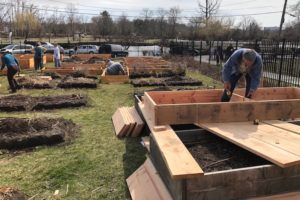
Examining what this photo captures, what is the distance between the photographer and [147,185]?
4391 mm

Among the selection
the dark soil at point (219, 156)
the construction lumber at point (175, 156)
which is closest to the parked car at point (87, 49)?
the dark soil at point (219, 156)

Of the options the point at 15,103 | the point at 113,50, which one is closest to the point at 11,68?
the point at 15,103

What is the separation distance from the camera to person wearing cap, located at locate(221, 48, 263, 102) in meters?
5.75

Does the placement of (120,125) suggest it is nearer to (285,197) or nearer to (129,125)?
(129,125)

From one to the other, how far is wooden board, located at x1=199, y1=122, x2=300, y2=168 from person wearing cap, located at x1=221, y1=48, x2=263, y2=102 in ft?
3.91

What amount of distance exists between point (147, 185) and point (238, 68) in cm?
299

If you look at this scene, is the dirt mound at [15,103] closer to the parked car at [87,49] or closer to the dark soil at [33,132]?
the dark soil at [33,132]

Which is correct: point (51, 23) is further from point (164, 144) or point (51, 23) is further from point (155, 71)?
point (164, 144)

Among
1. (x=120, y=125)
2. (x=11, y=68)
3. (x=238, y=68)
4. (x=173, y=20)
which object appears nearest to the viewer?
(x=238, y=68)

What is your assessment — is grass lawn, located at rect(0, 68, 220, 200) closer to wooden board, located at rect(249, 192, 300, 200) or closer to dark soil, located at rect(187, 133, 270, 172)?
dark soil, located at rect(187, 133, 270, 172)


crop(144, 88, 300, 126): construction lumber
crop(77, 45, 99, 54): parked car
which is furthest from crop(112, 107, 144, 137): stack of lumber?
crop(77, 45, 99, 54): parked car

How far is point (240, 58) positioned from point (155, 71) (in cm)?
1293

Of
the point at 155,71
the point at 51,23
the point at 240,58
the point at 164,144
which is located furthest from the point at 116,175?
the point at 51,23

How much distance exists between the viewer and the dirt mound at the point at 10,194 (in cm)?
411
